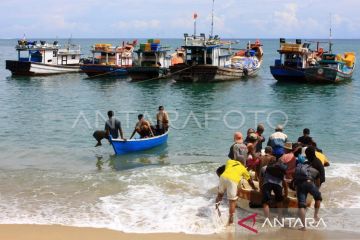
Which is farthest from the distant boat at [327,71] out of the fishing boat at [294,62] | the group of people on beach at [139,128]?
the group of people on beach at [139,128]

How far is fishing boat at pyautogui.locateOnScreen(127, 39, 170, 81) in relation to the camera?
4569 centimetres

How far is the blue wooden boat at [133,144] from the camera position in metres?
16.2

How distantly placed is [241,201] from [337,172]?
4705 millimetres

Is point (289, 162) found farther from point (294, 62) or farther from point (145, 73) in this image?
point (145, 73)

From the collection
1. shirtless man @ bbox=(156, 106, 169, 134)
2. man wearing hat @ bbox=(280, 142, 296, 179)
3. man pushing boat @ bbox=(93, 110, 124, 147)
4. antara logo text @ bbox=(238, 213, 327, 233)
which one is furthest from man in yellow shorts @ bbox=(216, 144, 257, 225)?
shirtless man @ bbox=(156, 106, 169, 134)

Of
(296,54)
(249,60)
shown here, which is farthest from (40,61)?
(296,54)

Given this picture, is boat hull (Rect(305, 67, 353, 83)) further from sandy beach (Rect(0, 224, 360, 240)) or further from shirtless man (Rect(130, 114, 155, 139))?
sandy beach (Rect(0, 224, 360, 240))

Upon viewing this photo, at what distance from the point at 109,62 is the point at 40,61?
830 centimetres

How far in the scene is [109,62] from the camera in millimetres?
49844

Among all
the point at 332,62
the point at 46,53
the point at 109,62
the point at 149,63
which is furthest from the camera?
the point at 46,53

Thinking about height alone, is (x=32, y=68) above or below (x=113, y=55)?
below

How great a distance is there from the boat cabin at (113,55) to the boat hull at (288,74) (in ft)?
51.8

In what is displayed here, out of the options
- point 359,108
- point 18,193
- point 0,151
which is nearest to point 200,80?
point 359,108

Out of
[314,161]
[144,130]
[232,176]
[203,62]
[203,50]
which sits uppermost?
[203,50]
